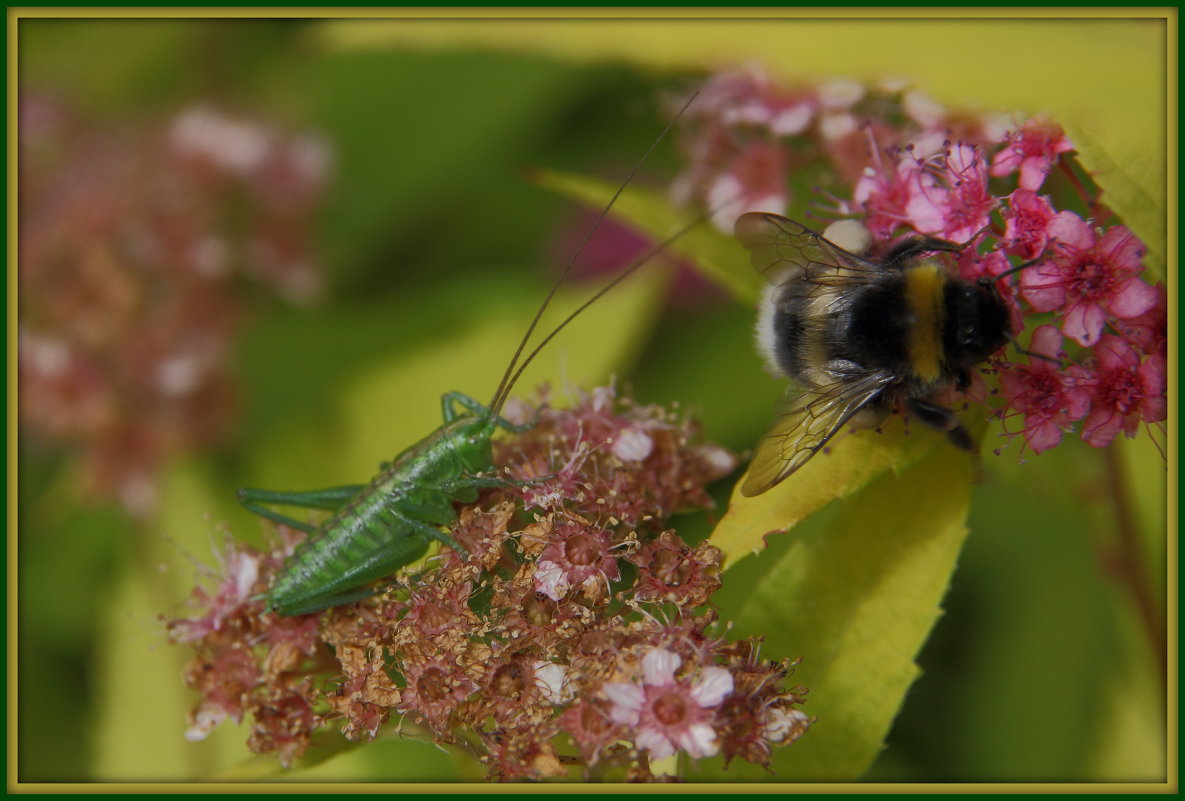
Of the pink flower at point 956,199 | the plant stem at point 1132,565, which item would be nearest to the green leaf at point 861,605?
the pink flower at point 956,199

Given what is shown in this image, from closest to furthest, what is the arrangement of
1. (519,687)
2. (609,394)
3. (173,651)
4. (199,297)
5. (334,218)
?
(519,687), (609,394), (173,651), (199,297), (334,218)

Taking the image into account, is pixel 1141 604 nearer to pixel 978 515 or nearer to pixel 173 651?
pixel 978 515

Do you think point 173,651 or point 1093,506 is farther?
point 173,651

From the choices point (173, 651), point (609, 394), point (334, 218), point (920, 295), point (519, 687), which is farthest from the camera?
point (334, 218)

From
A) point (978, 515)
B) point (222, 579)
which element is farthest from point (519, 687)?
point (978, 515)

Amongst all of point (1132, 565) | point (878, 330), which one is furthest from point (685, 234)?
point (1132, 565)

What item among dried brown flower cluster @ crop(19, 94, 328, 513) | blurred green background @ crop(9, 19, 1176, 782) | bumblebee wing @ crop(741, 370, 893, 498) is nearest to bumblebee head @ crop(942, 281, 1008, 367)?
bumblebee wing @ crop(741, 370, 893, 498)
